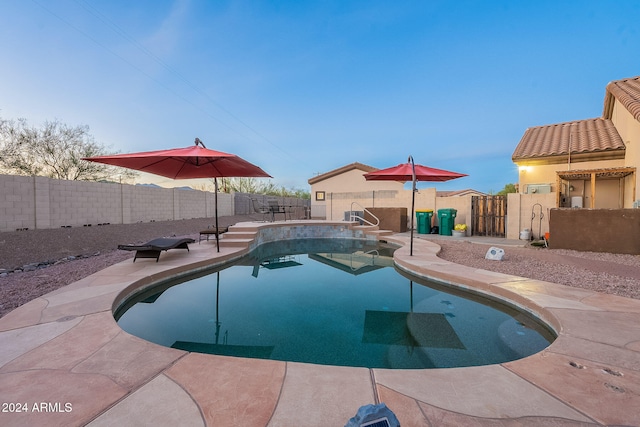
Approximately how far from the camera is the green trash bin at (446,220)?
1083cm

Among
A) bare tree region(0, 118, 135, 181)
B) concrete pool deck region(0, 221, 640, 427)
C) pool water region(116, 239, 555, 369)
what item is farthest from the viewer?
bare tree region(0, 118, 135, 181)

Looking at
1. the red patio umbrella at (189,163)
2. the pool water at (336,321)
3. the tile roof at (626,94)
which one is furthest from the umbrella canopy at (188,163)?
the tile roof at (626,94)

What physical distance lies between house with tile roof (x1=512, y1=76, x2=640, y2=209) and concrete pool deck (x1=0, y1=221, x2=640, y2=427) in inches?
344

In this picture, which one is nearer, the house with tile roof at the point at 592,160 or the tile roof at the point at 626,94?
the tile roof at the point at 626,94

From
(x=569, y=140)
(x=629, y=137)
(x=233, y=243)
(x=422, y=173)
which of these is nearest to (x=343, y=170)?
(x=569, y=140)

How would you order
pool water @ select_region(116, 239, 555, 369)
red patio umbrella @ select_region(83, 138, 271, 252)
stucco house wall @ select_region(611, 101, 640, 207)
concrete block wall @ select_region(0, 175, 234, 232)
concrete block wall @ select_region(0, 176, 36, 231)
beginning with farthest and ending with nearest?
1. stucco house wall @ select_region(611, 101, 640, 207)
2. concrete block wall @ select_region(0, 175, 234, 232)
3. concrete block wall @ select_region(0, 176, 36, 231)
4. red patio umbrella @ select_region(83, 138, 271, 252)
5. pool water @ select_region(116, 239, 555, 369)

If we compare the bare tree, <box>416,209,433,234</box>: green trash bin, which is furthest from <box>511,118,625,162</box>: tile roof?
the bare tree

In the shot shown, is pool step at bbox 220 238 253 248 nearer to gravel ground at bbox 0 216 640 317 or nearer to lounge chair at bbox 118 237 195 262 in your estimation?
lounge chair at bbox 118 237 195 262

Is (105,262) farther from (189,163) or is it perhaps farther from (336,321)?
(336,321)

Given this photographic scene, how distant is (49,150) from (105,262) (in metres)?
14.1

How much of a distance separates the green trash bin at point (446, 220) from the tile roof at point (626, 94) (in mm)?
5404

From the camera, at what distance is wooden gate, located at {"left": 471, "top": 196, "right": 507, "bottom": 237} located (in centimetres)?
1017

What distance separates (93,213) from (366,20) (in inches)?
542

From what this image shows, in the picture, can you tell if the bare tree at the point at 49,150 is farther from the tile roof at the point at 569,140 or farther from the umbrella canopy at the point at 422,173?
the tile roof at the point at 569,140
